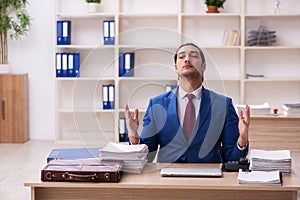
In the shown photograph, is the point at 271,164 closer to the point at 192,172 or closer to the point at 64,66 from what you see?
the point at 192,172

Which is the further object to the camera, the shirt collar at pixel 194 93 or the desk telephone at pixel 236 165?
the shirt collar at pixel 194 93

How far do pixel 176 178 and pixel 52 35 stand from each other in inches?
→ 202

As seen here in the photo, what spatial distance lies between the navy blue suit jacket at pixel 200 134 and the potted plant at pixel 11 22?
4.43 meters

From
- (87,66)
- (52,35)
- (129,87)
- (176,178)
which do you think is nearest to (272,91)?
(129,87)

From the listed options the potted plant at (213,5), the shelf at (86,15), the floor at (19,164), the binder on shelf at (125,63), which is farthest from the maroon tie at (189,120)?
the shelf at (86,15)

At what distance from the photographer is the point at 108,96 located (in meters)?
7.45

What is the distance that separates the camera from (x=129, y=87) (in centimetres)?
783

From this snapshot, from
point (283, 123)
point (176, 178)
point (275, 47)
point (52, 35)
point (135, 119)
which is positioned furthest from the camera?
point (52, 35)

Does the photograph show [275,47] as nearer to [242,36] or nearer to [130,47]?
[242,36]

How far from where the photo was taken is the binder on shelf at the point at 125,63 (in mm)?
7414

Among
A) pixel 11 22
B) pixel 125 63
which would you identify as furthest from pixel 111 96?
pixel 11 22

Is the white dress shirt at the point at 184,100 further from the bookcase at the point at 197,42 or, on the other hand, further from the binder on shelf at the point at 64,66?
the binder on shelf at the point at 64,66

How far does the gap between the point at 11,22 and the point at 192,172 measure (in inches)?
199

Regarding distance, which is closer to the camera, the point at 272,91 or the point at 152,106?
the point at 152,106
